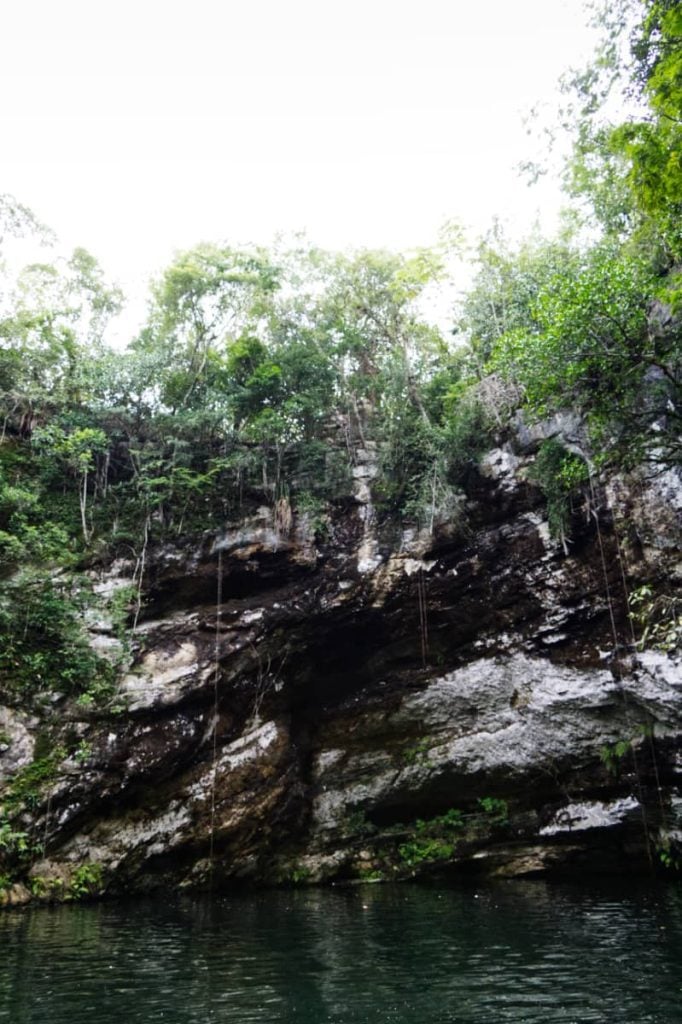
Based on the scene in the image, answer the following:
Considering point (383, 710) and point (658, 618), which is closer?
point (658, 618)

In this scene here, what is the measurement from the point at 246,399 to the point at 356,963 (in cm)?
1386

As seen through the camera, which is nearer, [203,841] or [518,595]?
[203,841]

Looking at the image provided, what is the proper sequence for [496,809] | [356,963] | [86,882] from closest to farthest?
[356,963]
[86,882]
[496,809]

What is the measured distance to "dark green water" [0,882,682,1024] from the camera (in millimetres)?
5172

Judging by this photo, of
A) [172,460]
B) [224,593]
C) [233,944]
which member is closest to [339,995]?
[233,944]

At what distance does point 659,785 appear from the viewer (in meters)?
13.2

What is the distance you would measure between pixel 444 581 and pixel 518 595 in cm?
170

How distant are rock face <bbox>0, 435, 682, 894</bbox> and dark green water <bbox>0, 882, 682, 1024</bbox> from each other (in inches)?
100

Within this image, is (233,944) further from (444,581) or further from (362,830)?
(444,581)

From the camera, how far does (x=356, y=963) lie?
680 cm

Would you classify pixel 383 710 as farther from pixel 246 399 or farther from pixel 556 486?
pixel 246 399

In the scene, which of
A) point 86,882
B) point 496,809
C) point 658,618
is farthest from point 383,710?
point 86,882

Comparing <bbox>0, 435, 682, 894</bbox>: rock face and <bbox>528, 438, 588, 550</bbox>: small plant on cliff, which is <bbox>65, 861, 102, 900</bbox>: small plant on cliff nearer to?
<bbox>0, 435, 682, 894</bbox>: rock face

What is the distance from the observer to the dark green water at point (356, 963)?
517 cm
